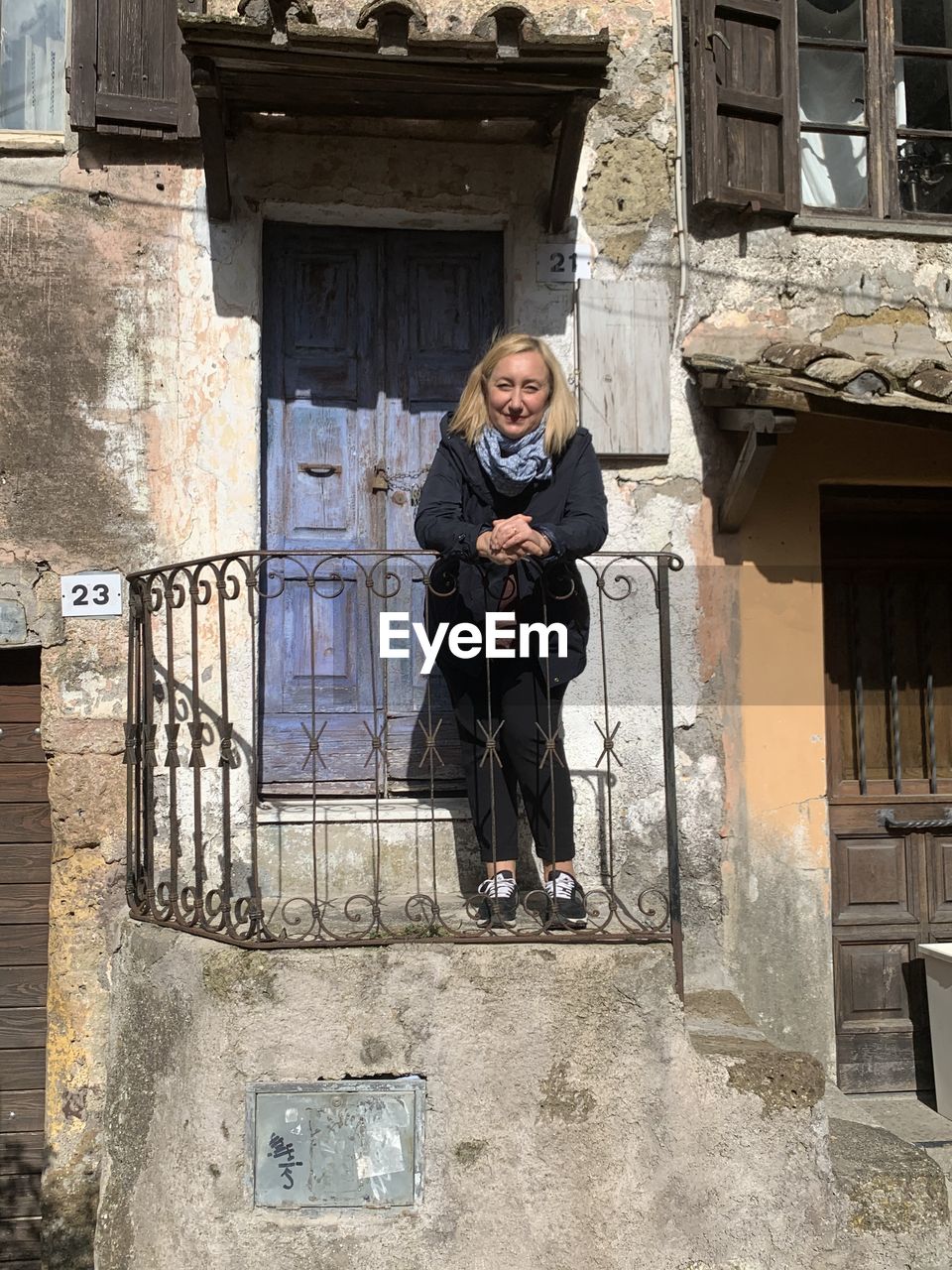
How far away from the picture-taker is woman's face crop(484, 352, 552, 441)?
3.99 m

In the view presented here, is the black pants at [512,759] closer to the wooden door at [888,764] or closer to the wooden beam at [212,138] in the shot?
the wooden door at [888,764]

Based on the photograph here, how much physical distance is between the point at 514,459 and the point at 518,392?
229 millimetres

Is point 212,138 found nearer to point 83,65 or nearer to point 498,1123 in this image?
point 83,65

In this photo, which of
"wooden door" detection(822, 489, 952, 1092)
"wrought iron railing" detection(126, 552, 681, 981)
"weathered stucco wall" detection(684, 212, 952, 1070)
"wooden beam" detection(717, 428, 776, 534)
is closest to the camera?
"wrought iron railing" detection(126, 552, 681, 981)

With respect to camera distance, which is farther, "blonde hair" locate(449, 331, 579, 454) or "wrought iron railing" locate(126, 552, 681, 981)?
"wrought iron railing" locate(126, 552, 681, 981)

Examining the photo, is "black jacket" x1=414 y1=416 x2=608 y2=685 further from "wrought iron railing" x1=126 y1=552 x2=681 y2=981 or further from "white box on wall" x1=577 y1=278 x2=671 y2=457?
"white box on wall" x1=577 y1=278 x2=671 y2=457

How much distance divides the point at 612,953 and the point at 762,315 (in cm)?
287

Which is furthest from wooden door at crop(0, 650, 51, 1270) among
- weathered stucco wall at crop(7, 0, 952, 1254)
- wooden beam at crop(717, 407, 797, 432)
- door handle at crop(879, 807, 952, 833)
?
door handle at crop(879, 807, 952, 833)

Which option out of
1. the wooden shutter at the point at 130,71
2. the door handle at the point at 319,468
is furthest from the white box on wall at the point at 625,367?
the wooden shutter at the point at 130,71

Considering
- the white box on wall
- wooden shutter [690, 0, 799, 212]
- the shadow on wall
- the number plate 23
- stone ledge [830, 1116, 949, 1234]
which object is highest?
wooden shutter [690, 0, 799, 212]

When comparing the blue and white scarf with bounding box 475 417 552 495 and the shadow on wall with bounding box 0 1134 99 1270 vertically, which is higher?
the blue and white scarf with bounding box 475 417 552 495

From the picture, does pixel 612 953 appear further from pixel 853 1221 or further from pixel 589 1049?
pixel 853 1221

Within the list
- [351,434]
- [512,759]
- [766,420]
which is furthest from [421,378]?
[512,759]

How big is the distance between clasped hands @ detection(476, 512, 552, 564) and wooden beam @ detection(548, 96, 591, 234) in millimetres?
1774
